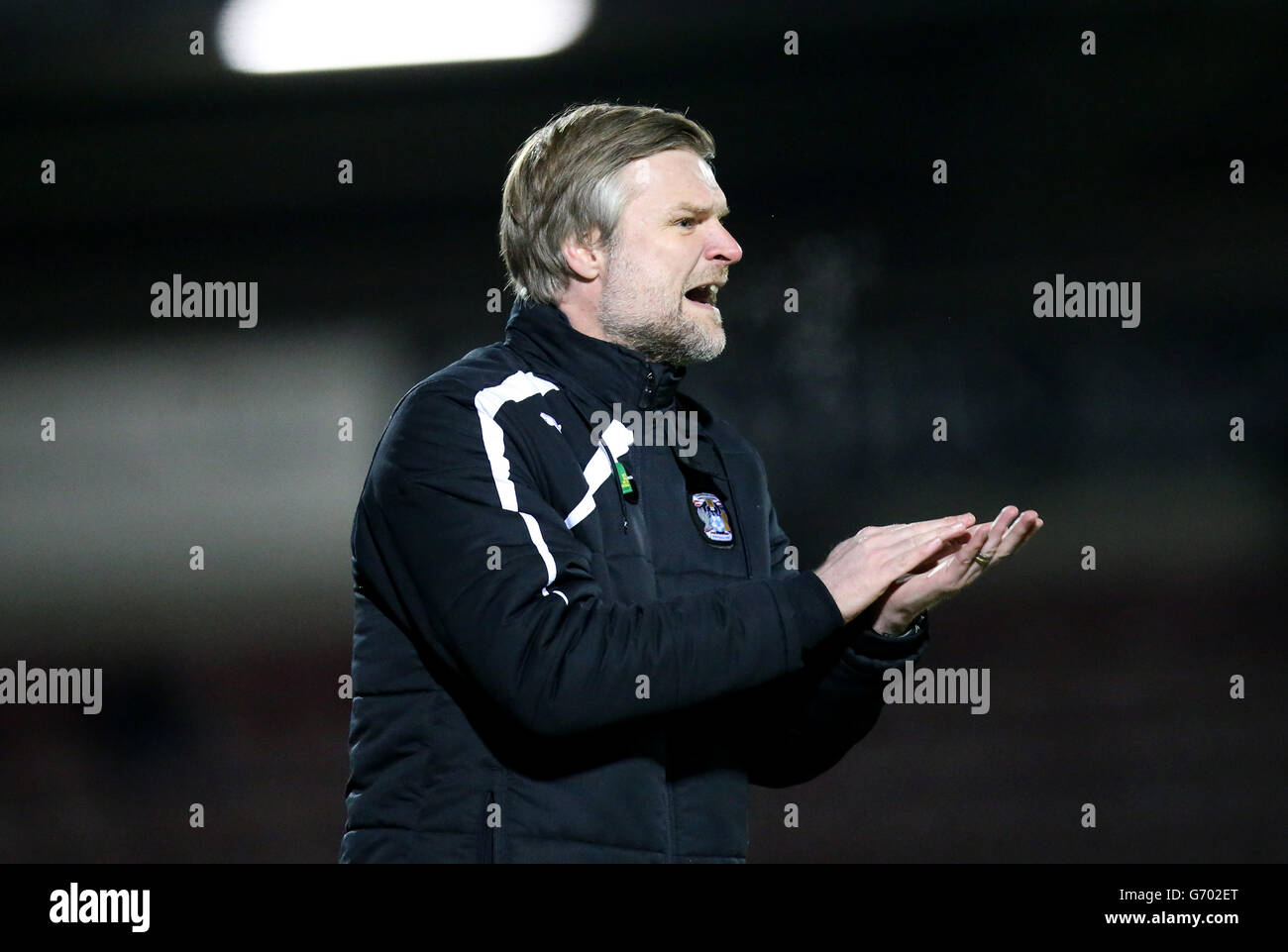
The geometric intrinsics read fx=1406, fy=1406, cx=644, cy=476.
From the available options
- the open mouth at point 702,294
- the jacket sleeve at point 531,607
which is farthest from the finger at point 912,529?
the open mouth at point 702,294

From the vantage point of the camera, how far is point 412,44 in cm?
317

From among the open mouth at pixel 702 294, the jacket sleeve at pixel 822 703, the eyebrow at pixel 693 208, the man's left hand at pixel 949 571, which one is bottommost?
the jacket sleeve at pixel 822 703

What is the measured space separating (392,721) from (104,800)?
2197 millimetres

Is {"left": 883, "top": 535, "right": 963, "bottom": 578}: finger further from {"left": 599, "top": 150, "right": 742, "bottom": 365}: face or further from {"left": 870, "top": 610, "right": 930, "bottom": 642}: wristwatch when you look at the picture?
{"left": 599, "top": 150, "right": 742, "bottom": 365}: face

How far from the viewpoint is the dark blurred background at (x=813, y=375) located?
3.08 meters

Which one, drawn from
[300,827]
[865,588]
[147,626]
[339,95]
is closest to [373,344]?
[339,95]

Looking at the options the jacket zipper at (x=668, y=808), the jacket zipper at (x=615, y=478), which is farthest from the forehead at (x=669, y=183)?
the jacket zipper at (x=668, y=808)

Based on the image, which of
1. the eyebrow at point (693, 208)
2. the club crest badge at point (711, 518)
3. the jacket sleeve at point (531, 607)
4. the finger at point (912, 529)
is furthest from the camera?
the eyebrow at point (693, 208)

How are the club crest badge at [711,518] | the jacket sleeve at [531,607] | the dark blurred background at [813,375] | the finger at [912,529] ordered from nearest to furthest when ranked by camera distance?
the jacket sleeve at [531,607] < the finger at [912,529] < the club crest badge at [711,518] < the dark blurred background at [813,375]

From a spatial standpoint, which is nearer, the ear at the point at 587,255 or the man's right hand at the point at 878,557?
the man's right hand at the point at 878,557

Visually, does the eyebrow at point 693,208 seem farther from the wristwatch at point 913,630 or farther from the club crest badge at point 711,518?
the wristwatch at point 913,630

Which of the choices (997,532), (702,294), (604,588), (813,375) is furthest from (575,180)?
(813,375)

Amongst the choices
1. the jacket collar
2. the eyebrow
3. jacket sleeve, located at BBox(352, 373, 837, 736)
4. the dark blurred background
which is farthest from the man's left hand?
the dark blurred background

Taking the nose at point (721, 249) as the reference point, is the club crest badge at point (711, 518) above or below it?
below
